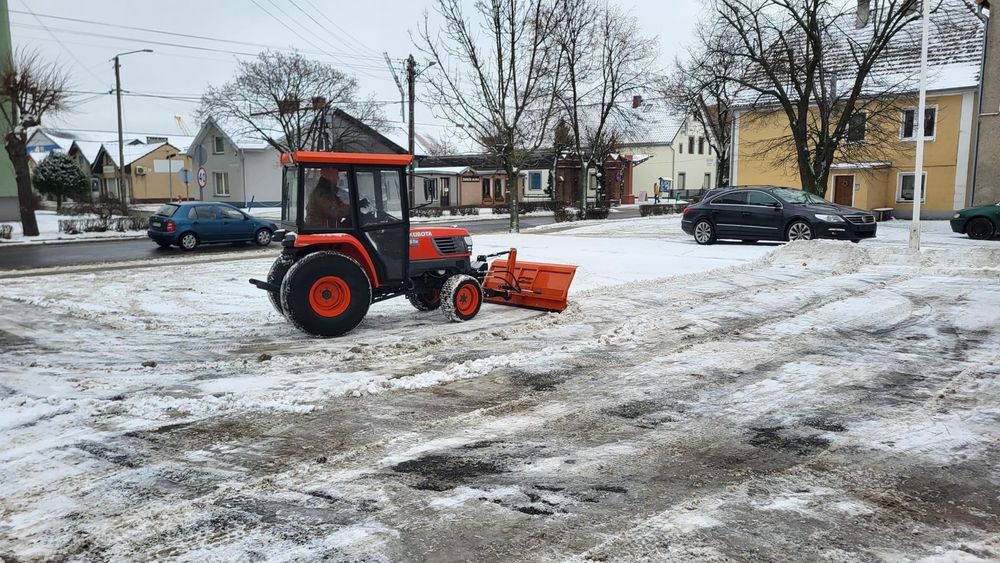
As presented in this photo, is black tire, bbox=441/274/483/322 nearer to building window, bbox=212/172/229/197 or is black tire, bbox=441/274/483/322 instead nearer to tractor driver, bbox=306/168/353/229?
tractor driver, bbox=306/168/353/229

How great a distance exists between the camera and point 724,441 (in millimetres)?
5230

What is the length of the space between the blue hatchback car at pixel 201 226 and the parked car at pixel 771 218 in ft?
43.4

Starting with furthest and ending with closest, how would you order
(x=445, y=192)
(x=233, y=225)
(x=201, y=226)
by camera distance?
(x=445, y=192)
(x=233, y=225)
(x=201, y=226)

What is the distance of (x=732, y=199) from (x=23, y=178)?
23276mm

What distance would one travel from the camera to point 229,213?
910 inches

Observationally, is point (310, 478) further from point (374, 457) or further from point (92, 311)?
point (92, 311)

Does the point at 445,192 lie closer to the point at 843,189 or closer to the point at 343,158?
the point at 843,189

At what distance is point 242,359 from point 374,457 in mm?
3309

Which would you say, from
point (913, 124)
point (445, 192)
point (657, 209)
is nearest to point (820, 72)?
point (913, 124)

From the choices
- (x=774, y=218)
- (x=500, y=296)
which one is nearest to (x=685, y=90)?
(x=774, y=218)

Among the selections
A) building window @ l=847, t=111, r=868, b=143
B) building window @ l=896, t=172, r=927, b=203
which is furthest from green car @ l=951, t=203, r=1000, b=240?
building window @ l=896, t=172, r=927, b=203

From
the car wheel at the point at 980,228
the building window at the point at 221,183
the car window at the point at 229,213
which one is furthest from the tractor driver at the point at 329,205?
the building window at the point at 221,183

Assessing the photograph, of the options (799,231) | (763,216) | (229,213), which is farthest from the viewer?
(229,213)

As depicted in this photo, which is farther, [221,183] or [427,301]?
[221,183]
